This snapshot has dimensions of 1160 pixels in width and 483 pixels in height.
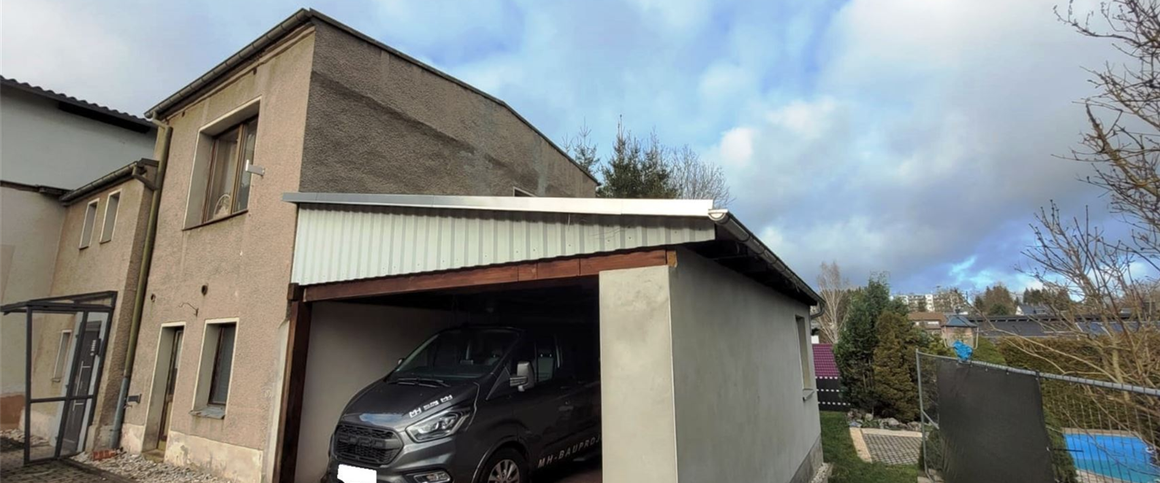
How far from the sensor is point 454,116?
9953mm

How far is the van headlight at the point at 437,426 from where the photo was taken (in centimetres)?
473

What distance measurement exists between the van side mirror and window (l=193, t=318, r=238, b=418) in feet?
15.5

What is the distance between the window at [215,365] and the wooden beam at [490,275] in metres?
2.25

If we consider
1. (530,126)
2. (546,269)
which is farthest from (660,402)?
(530,126)

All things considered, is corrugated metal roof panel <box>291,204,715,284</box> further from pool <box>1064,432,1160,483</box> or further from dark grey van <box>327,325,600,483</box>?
pool <box>1064,432,1160,483</box>

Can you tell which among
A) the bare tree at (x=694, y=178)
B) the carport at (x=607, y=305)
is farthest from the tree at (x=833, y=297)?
the carport at (x=607, y=305)

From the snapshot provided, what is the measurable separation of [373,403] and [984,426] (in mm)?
6140

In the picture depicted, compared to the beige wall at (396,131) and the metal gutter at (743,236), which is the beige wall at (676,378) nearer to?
the metal gutter at (743,236)

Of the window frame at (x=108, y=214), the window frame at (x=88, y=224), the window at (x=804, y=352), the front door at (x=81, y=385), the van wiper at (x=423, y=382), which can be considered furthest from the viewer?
the window frame at (x=88, y=224)

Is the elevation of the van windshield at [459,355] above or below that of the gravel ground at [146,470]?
above

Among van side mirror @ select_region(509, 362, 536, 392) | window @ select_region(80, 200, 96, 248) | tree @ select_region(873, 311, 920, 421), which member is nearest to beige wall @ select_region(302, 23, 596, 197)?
van side mirror @ select_region(509, 362, 536, 392)

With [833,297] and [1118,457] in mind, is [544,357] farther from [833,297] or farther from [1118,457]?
[833,297]

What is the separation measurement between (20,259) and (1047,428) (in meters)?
18.0

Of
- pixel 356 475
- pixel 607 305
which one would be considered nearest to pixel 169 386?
pixel 356 475
